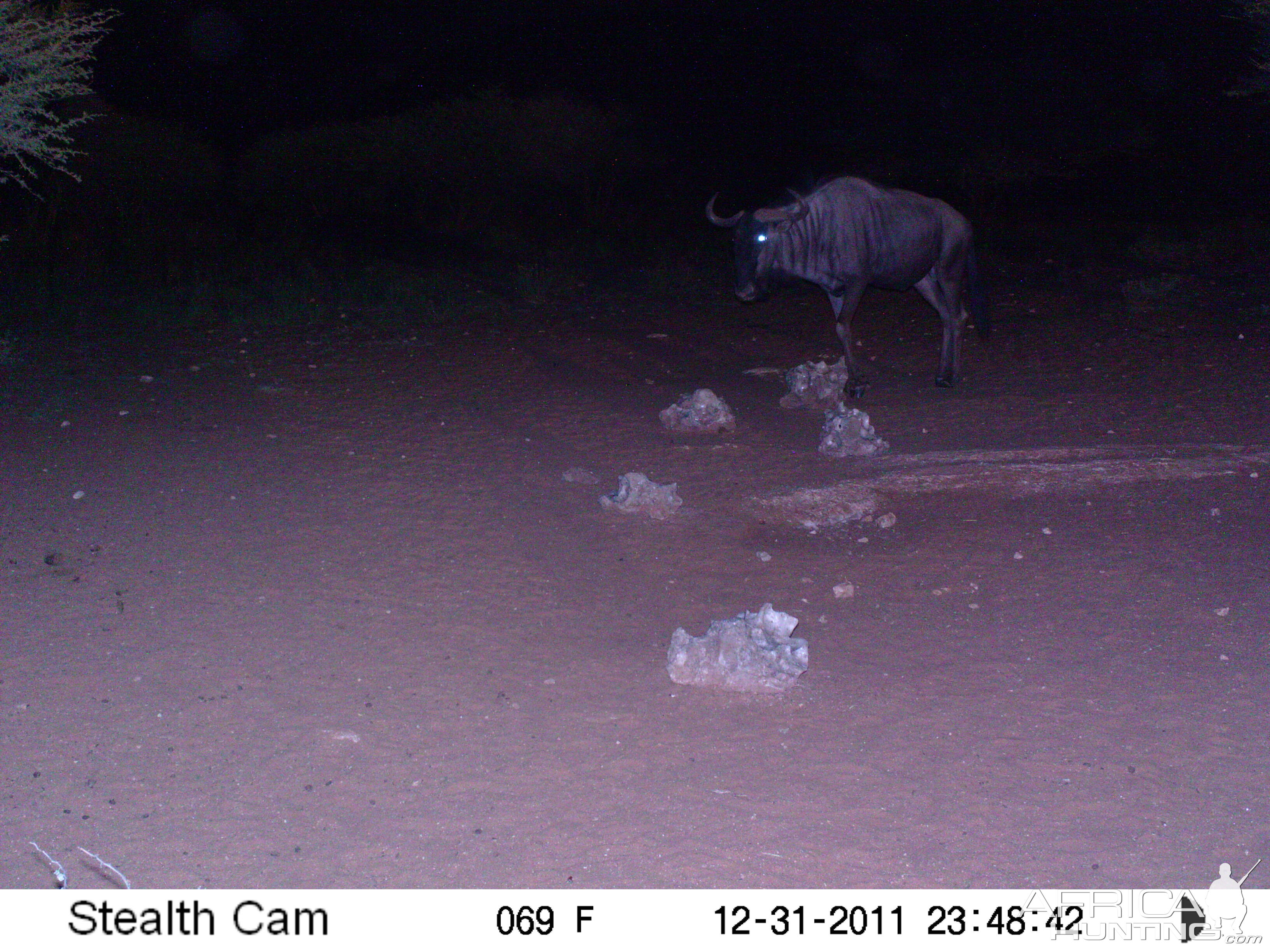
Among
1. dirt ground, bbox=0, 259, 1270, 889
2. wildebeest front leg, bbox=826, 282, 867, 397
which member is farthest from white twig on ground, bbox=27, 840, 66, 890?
wildebeest front leg, bbox=826, 282, 867, 397

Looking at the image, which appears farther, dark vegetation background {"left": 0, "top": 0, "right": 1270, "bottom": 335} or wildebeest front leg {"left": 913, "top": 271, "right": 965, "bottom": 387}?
dark vegetation background {"left": 0, "top": 0, "right": 1270, "bottom": 335}

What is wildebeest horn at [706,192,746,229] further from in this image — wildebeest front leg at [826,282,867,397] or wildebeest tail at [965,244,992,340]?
wildebeest tail at [965,244,992,340]

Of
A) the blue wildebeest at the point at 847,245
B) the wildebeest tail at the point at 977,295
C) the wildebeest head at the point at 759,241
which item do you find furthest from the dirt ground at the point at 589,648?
the wildebeest tail at the point at 977,295

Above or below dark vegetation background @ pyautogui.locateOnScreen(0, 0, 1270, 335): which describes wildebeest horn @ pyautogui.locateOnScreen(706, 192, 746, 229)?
below

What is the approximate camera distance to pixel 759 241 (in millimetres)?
9750

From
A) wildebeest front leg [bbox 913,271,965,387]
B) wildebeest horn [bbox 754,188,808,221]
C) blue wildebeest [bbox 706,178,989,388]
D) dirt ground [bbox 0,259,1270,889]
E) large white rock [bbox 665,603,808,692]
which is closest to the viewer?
dirt ground [bbox 0,259,1270,889]

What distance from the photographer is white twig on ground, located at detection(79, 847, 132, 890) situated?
3590 millimetres

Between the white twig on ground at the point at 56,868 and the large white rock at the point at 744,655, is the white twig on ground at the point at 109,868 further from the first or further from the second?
the large white rock at the point at 744,655

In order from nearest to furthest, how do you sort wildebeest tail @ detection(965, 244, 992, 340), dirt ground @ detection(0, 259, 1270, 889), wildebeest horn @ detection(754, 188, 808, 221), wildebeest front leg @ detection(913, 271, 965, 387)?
1. dirt ground @ detection(0, 259, 1270, 889)
2. wildebeest horn @ detection(754, 188, 808, 221)
3. wildebeest front leg @ detection(913, 271, 965, 387)
4. wildebeest tail @ detection(965, 244, 992, 340)

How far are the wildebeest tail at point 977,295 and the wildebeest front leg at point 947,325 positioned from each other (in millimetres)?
403

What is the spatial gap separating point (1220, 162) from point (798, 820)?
20.3m

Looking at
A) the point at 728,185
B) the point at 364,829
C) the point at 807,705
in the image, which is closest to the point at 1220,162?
the point at 728,185

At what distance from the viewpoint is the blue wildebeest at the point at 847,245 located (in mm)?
9820

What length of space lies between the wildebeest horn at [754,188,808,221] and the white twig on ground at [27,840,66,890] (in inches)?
288
